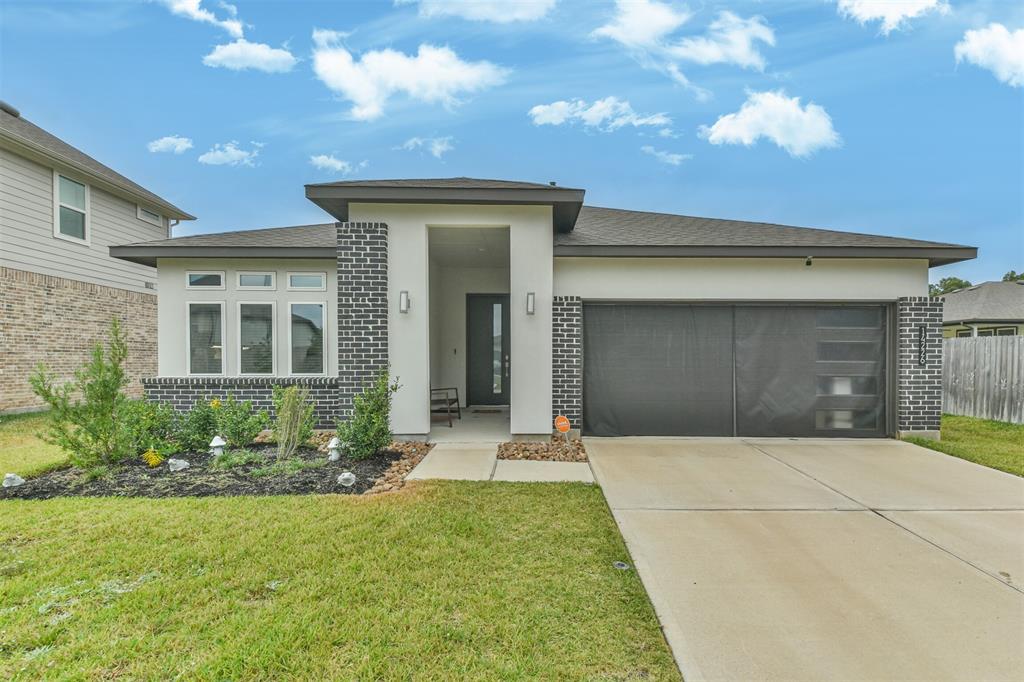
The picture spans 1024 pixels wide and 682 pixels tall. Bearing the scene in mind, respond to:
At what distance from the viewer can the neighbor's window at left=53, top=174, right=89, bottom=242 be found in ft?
34.1

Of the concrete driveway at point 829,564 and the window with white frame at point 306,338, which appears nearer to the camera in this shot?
the concrete driveway at point 829,564

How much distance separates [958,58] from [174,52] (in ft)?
61.1

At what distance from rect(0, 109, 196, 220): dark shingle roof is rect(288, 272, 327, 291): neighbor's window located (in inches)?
276

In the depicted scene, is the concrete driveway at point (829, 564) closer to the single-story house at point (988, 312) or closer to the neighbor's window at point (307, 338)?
the neighbor's window at point (307, 338)

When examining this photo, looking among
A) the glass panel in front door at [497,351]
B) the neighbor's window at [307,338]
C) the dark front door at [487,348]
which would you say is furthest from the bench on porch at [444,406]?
the neighbor's window at [307,338]

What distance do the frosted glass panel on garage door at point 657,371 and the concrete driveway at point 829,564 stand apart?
59.2 inches

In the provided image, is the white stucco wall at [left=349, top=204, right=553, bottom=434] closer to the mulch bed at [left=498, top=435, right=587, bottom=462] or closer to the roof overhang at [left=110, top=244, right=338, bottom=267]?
the mulch bed at [left=498, top=435, right=587, bottom=462]

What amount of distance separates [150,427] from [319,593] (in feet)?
14.6

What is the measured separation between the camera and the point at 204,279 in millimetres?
7867

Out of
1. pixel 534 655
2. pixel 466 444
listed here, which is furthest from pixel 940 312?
pixel 534 655

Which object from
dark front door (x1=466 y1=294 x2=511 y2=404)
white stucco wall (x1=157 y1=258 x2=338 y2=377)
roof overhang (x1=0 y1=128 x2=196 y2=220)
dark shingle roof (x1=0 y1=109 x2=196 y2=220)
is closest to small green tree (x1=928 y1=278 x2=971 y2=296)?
dark front door (x1=466 y1=294 x2=511 y2=404)

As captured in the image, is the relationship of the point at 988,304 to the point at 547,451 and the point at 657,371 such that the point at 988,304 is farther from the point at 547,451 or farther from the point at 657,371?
the point at 547,451

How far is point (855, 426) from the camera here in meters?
7.14

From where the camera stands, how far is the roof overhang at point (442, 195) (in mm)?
6184
